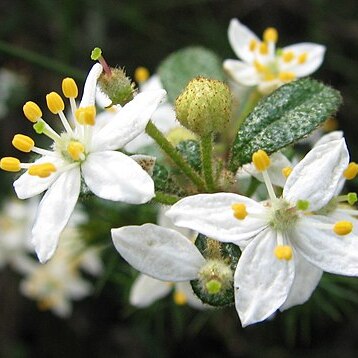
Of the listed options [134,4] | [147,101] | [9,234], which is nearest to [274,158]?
[147,101]

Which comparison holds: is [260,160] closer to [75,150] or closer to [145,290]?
[75,150]

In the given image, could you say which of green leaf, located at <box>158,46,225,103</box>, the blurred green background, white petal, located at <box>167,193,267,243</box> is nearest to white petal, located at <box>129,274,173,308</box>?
green leaf, located at <box>158,46,225,103</box>

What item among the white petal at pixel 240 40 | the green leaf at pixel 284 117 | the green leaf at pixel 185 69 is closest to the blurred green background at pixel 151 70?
the green leaf at pixel 185 69

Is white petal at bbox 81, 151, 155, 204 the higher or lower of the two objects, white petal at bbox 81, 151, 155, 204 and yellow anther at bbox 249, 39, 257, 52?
the lower

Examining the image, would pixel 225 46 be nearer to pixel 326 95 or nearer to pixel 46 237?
pixel 326 95

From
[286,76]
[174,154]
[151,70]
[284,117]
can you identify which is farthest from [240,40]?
[151,70]

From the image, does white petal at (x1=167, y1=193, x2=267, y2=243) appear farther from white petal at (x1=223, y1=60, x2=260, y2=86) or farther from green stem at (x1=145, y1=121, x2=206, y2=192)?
white petal at (x1=223, y1=60, x2=260, y2=86)
